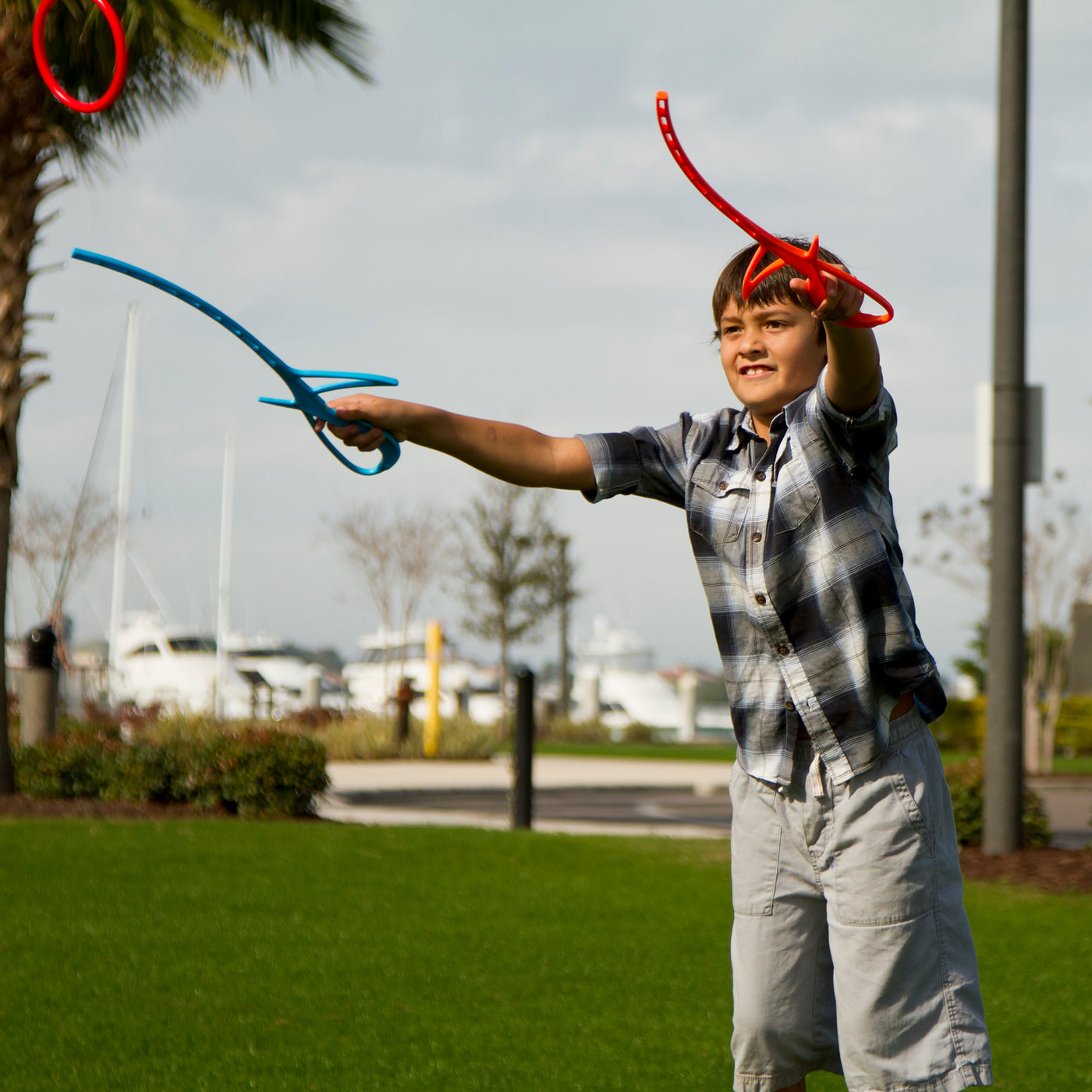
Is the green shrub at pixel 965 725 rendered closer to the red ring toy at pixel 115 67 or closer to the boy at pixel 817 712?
the boy at pixel 817 712

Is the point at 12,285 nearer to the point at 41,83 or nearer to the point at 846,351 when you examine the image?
the point at 41,83

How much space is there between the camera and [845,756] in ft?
7.79

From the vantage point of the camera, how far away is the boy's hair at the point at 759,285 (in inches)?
95.7

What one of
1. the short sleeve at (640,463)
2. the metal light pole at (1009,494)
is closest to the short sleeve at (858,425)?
the short sleeve at (640,463)

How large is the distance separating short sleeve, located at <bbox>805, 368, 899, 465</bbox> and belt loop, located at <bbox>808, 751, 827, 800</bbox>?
0.56m

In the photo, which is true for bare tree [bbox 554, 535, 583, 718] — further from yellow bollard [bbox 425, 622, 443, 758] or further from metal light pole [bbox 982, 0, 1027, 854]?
metal light pole [bbox 982, 0, 1027, 854]

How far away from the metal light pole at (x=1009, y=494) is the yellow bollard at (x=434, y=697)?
41.2ft

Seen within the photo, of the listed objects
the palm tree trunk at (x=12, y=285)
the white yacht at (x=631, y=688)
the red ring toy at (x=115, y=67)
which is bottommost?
the white yacht at (x=631, y=688)

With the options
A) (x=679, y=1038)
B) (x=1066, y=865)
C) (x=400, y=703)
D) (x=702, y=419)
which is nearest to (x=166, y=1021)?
(x=679, y=1038)

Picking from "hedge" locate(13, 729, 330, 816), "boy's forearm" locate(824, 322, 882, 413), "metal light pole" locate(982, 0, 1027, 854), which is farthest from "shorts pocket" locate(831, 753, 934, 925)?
"hedge" locate(13, 729, 330, 816)

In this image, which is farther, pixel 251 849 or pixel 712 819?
pixel 712 819

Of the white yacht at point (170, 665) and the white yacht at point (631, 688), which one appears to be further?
the white yacht at point (631, 688)

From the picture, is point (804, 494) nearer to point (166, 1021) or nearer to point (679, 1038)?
point (679, 1038)

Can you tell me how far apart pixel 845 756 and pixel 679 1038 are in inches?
96.7
